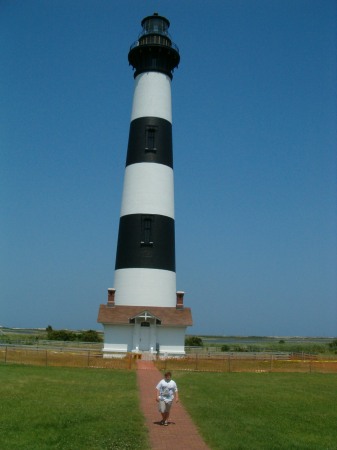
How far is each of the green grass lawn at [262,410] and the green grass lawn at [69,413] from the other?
1.70m

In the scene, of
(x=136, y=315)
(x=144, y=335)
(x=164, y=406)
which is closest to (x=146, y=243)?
(x=136, y=315)

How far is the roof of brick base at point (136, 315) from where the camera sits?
27.7 m

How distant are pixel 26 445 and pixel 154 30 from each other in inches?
1113

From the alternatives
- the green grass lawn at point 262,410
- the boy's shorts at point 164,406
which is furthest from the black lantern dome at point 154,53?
the boy's shorts at point 164,406

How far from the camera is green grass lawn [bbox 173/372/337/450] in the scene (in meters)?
9.88

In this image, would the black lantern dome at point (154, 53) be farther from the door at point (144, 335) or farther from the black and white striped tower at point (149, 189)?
the door at point (144, 335)

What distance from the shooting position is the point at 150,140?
29.8 meters

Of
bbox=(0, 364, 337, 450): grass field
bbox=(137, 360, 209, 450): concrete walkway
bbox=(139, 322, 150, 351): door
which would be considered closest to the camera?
bbox=(137, 360, 209, 450): concrete walkway

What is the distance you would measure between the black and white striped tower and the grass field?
801 centimetres

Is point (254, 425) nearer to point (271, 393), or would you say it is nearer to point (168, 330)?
point (271, 393)

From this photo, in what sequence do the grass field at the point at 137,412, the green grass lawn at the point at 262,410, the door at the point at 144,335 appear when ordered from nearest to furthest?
the grass field at the point at 137,412 < the green grass lawn at the point at 262,410 < the door at the point at 144,335

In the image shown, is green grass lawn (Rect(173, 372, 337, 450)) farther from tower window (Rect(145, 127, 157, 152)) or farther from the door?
tower window (Rect(145, 127, 157, 152))

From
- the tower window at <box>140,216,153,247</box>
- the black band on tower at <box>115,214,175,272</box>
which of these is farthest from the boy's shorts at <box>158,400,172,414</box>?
the tower window at <box>140,216,153,247</box>

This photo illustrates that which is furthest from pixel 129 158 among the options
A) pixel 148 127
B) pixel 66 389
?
pixel 66 389
